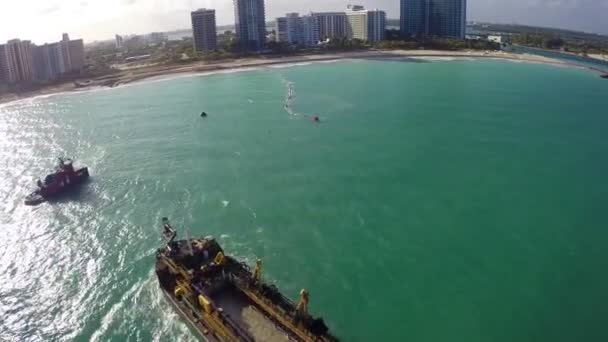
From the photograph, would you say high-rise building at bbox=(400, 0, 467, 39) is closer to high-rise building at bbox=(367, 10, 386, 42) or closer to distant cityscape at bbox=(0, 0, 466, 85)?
distant cityscape at bbox=(0, 0, 466, 85)

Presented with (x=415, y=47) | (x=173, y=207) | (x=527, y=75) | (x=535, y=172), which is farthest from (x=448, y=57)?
(x=173, y=207)

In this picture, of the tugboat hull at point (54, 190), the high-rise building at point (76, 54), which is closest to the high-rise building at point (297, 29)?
the high-rise building at point (76, 54)

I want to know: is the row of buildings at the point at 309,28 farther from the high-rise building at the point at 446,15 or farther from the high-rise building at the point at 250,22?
the high-rise building at the point at 446,15

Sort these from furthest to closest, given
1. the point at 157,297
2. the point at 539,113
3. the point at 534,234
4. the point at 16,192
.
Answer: the point at 539,113, the point at 16,192, the point at 534,234, the point at 157,297

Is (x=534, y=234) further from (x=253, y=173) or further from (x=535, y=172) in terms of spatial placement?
(x=253, y=173)

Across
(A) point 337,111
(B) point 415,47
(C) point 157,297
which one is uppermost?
(B) point 415,47

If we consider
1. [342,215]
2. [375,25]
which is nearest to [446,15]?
[375,25]

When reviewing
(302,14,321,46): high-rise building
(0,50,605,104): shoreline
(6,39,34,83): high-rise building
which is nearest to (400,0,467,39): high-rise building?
(302,14,321,46): high-rise building
